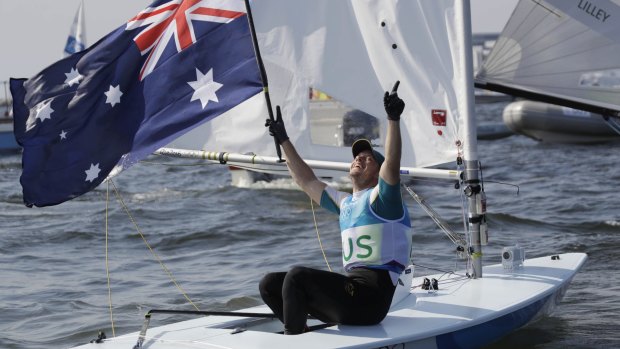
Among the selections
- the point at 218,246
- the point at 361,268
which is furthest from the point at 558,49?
the point at 218,246

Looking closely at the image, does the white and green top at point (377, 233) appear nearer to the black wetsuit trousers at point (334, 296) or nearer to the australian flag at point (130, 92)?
the black wetsuit trousers at point (334, 296)

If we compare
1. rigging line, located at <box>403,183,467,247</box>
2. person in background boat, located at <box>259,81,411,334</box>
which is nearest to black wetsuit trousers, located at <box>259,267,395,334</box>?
person in background boat, located at <box>259,81,411,334</box>

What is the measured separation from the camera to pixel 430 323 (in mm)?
5320

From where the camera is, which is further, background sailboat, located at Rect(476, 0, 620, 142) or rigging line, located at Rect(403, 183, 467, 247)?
background sailboat, located at Rect(476, 0, 620, 142)

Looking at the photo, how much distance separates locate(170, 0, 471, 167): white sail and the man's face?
3.20 ft

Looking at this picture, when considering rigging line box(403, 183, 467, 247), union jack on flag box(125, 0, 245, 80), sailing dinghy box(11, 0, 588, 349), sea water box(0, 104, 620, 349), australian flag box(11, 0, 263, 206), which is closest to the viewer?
sailing dinghy box(11, 0, 588, 349)

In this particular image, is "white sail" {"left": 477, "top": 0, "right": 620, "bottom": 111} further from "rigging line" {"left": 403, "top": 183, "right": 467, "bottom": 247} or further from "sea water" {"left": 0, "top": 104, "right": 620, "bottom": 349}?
"rigging line" {"left": 403, "top": 183, "right": 467, "bottom": 247}

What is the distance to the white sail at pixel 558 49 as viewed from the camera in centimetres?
666

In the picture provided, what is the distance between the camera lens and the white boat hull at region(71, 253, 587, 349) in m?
5.04

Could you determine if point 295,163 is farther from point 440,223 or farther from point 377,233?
point 440,223

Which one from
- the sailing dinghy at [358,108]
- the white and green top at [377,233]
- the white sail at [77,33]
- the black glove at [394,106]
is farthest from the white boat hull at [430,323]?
the white sail at [77,33]

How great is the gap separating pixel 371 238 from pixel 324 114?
2507mm

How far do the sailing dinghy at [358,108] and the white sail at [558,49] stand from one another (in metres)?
0.79

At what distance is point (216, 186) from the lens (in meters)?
17.4
